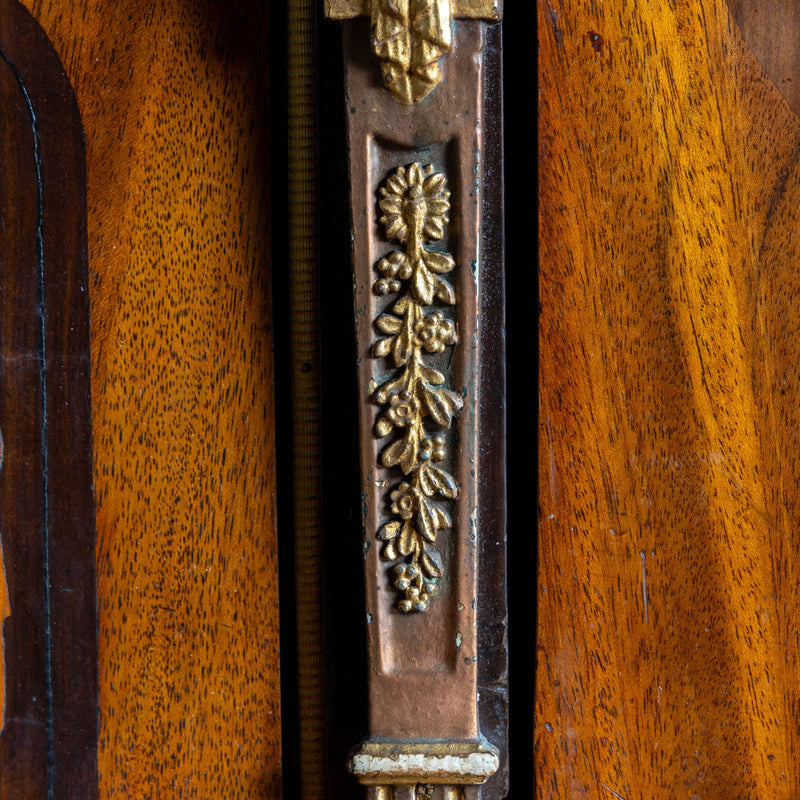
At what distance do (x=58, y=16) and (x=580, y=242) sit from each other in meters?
0.34

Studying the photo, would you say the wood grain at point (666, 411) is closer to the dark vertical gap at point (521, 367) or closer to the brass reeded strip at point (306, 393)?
the dark vertical gap at point (521, 367)

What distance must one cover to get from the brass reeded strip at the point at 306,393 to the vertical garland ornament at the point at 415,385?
58 millimetres

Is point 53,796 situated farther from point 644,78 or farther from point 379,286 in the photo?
point 644,78

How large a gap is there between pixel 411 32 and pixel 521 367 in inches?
7.9

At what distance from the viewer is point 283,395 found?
551mm

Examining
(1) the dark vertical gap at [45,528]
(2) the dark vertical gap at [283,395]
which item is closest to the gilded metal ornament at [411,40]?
(2) the dark vertical gap at [283,395]

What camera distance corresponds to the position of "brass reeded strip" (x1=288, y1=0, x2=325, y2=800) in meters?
0.52

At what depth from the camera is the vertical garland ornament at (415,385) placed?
0.48 metres

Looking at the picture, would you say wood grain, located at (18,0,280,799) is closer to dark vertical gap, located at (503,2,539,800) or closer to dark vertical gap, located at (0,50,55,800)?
dark vertical gap, located at (0,50,55,800)

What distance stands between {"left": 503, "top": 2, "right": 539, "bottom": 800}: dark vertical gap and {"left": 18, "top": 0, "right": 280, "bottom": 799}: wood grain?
0.49ft

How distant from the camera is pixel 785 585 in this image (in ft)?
1.73

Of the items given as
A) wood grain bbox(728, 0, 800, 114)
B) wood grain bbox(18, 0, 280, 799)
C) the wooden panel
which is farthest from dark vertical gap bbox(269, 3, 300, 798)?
wood grain bbox(728, 0, 800, 114)

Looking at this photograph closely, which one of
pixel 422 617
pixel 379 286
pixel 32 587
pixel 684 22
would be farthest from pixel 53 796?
pixel 684 22

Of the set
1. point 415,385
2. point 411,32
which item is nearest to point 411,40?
point 411,32
